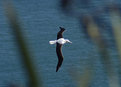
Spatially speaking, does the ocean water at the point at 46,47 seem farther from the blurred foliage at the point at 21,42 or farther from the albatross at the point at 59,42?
the blurred foliage at the point at 21,42

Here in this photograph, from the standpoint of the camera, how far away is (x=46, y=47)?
7.30m

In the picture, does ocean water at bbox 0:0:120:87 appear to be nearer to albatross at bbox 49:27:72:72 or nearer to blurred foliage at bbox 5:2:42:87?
albatross at bbox 49:27:72:72

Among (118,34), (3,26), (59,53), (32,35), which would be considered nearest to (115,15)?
(118,34)

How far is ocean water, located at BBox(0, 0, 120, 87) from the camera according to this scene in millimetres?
6125

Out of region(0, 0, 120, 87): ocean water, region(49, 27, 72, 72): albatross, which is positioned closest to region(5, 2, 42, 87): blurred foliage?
region(49, 27, 72, 72): albatross

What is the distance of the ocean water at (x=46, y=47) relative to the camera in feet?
20.1

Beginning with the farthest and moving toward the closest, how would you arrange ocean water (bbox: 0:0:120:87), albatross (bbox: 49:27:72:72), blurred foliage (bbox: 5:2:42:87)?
ocean water (bbox: 0:0:120:87), albatross (bbox: 49:27:72:72), blurred foliage (bbox: 5:2:42:87)

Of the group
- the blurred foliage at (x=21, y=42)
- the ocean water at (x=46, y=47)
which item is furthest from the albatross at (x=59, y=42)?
the ocean water at (x=46, y=47)

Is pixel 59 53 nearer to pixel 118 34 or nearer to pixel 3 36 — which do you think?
pixel 118 34

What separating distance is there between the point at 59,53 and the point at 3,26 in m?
6.55

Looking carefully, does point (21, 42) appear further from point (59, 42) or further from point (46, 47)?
point (46, 47)

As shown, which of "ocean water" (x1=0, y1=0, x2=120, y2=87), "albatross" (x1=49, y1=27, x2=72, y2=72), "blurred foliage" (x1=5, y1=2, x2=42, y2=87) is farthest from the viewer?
"ocean water" (x1=0, y1=0, x2=120, y2=87)

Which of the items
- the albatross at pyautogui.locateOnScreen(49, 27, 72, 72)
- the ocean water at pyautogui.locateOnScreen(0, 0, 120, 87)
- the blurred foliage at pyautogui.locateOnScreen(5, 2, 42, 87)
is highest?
the blurred foliage at pyautogui.locateOnScreen(5, 2, 42, 87)

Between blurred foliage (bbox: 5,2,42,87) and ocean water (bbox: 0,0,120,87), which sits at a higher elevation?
blurred foliage (bbox: 5,2,42,87)
